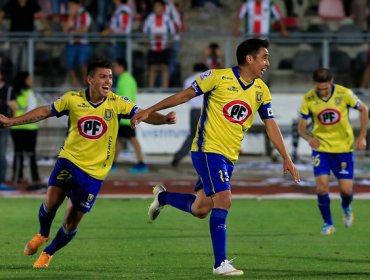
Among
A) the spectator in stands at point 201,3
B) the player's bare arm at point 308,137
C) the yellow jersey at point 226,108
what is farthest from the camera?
the spectator in stands at point 201,3

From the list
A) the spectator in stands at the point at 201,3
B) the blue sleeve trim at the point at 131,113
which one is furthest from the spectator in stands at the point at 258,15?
the blue sleeve trim at the point at 131,113

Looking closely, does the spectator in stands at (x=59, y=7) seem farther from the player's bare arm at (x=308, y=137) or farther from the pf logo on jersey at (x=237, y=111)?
the pf logo on jersey at (x=237, y=111)

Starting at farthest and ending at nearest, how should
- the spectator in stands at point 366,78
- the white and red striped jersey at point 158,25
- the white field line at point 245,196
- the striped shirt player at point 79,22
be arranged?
the striped shirt player at point 79,22 → the white and red striped jersey at point 158,25 → the spectator in stands at point 366,78 → the white field line at point 245,196

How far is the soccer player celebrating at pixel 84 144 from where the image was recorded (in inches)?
469

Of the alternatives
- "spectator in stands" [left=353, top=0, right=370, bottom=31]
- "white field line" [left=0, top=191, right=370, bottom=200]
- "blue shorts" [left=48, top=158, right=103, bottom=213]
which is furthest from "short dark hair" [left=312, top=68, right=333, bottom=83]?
"spectator in stands" [left=353, top=0, right=370, bottom=31]

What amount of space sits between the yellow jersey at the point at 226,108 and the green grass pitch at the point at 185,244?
1.25m

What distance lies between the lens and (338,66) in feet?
85.4

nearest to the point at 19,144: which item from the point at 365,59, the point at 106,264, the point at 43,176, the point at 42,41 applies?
the point at 43,176

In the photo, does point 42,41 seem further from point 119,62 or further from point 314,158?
point 314,158

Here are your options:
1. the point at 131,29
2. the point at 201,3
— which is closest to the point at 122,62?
the point at 131,29

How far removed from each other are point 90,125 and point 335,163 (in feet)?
18.0

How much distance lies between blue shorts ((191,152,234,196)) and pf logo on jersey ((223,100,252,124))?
0.40 m

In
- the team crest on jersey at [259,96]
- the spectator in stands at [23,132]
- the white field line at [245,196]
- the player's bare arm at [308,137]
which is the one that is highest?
the team crest on jersey at [259,96]

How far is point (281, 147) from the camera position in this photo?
11.7m
